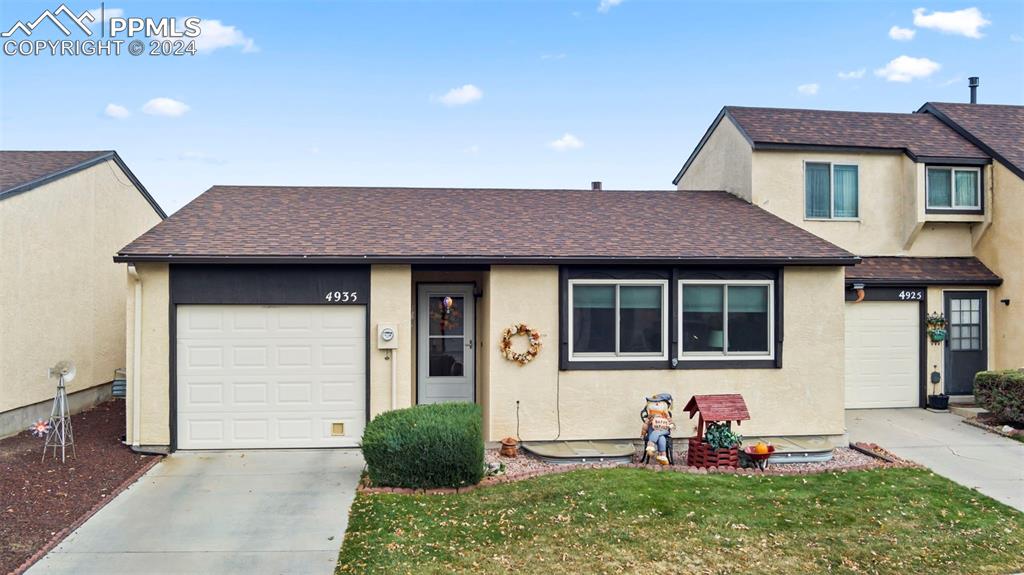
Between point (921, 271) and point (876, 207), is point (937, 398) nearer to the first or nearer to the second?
point (921, 271)

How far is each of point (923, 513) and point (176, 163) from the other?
15.9 m

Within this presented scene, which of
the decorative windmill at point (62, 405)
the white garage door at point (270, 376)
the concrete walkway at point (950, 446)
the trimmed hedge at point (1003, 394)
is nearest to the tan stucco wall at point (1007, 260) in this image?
the trimmed hedge at point (1003, 394)

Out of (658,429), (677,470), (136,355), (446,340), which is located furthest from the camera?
(446,340)

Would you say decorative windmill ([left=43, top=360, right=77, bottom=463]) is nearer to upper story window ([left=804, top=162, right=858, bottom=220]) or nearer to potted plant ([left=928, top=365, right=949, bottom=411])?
upper story window ([left=804, top=162, right=858, bottom=220])

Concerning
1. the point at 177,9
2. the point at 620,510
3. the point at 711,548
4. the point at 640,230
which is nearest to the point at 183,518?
the point at 620,510

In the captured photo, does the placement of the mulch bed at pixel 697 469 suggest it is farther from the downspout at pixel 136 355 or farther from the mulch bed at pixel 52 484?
the downspout at pixel 136 355

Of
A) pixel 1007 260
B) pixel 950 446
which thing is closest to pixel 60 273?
pixel 950 446

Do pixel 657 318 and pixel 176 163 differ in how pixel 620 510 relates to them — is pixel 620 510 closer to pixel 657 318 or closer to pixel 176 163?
pixel 657 318

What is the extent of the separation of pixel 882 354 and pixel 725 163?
4.85 m

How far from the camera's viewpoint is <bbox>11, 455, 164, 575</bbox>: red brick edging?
520 cm

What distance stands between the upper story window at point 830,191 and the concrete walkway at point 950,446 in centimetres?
382

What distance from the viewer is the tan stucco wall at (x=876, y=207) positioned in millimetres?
12195

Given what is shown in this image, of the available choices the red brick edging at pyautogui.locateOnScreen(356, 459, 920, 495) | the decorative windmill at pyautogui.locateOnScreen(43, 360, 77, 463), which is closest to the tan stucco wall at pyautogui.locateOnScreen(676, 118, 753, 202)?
the red brick edging at pyautogui.locateOnScreen(356, 459, 920, 495)

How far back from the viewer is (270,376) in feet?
29.1
